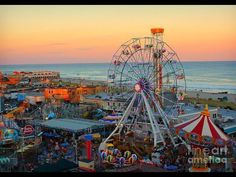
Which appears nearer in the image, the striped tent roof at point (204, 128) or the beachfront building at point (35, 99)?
the striped tent roof at point (204, 128)

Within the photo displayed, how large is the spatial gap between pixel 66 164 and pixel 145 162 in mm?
1418

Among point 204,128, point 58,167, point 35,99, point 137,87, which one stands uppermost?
point 137,87

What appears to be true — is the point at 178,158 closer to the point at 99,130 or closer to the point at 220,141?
the point at 220,141

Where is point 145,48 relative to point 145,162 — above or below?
above

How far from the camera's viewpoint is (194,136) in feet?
22.4

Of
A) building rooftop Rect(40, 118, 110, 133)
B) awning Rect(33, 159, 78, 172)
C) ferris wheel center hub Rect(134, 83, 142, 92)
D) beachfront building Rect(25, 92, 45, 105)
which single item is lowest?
awning Rect(33, 159, 78, 172)

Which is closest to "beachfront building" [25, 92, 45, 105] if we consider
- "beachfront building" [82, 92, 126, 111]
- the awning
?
"beachfront building" [82, 92, 126, 111]

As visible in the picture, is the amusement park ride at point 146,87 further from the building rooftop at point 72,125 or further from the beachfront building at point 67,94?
the beachfront building at point 67,94

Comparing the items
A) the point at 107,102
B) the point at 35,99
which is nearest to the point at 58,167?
the point at 107,102

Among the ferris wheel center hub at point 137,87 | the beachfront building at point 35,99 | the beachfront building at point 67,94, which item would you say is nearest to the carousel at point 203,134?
the ferris wheel center hub at point 137,87

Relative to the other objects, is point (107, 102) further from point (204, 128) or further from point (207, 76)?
point (207, 76)

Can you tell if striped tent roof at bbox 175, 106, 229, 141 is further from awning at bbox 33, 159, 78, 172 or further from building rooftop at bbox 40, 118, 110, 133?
building rooftop at bbox 40, 118, 110, 133
